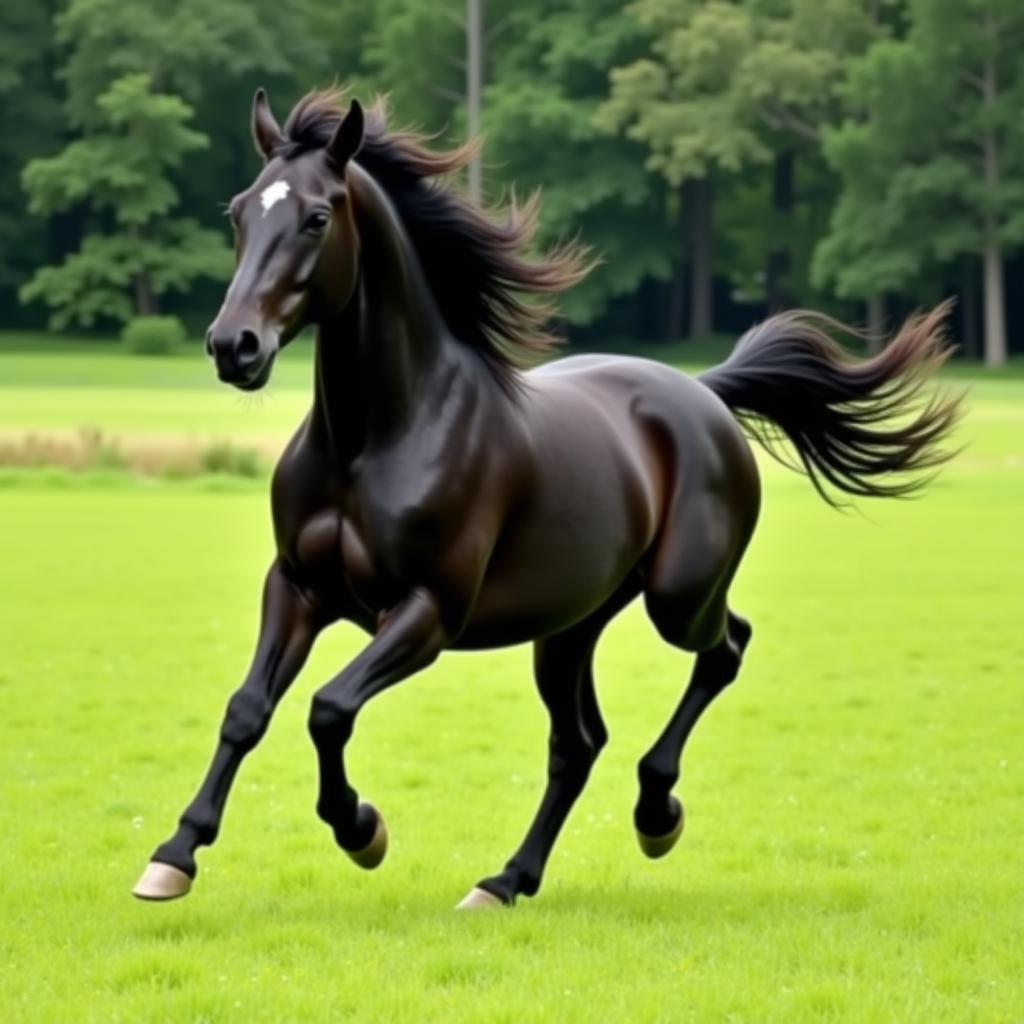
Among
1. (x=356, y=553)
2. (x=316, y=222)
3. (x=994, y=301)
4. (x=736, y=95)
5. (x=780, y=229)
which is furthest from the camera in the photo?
(x=780, y=229)

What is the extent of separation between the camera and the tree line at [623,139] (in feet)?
186

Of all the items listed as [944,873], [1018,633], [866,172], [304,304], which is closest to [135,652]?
[1018,633]

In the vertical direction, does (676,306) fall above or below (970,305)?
below

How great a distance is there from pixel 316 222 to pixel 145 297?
191 feet

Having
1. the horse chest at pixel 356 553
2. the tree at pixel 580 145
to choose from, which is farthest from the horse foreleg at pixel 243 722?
the tree at pixel 580 145

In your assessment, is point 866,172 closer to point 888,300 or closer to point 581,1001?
point 888,300

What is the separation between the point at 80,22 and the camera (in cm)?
6353

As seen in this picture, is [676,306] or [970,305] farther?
[676,306]

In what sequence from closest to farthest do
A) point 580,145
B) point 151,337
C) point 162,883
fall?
point 162,883
point 151,337
point 580,145

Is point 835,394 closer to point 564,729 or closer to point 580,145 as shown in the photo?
point 564,729

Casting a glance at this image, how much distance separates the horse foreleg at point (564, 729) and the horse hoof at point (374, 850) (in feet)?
1.85

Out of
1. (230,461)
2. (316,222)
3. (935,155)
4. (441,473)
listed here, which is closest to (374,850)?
(441,473)

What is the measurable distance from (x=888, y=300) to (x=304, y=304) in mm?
58902

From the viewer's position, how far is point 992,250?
2192 inches
